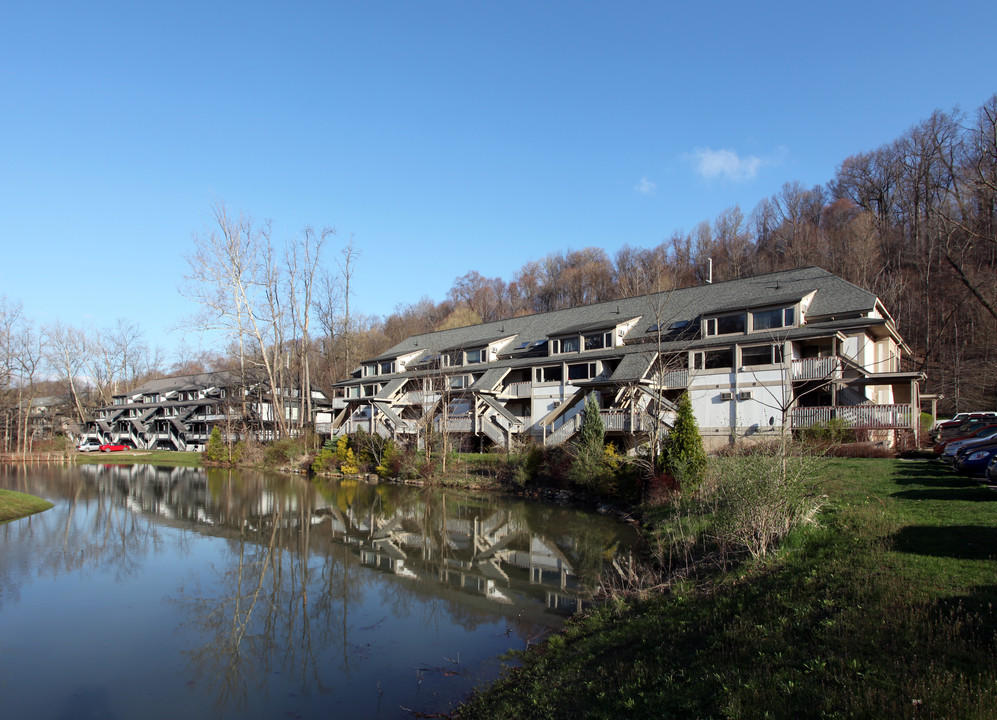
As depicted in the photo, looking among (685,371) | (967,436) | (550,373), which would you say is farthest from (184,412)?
(967,436)

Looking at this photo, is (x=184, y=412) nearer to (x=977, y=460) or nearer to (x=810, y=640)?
(x=977, y=460)

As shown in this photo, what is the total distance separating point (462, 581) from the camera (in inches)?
579

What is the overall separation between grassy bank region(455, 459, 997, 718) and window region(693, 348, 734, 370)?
19696 mm

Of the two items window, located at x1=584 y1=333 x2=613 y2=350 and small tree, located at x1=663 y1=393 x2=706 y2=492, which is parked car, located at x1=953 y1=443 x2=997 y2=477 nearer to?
small tree, located at x1=663 y1=393 x2=706 y2=492

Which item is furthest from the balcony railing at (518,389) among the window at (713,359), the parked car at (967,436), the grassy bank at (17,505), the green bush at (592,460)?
the grassy bank at (17,505)

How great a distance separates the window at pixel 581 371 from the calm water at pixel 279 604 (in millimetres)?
12652

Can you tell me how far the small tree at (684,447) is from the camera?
65.9 feet

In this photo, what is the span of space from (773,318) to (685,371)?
525 cm

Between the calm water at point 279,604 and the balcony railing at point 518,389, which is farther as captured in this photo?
the balcony railing at point 518,389

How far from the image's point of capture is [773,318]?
30.6m

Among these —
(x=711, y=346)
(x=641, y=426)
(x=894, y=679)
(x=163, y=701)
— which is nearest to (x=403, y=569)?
(x=163, y=701)

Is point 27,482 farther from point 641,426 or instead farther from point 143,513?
point 641,426

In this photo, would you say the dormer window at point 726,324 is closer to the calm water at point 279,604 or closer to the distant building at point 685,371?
the distant building at point 685,371

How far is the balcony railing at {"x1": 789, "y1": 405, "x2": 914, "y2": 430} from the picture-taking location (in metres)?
24.6
